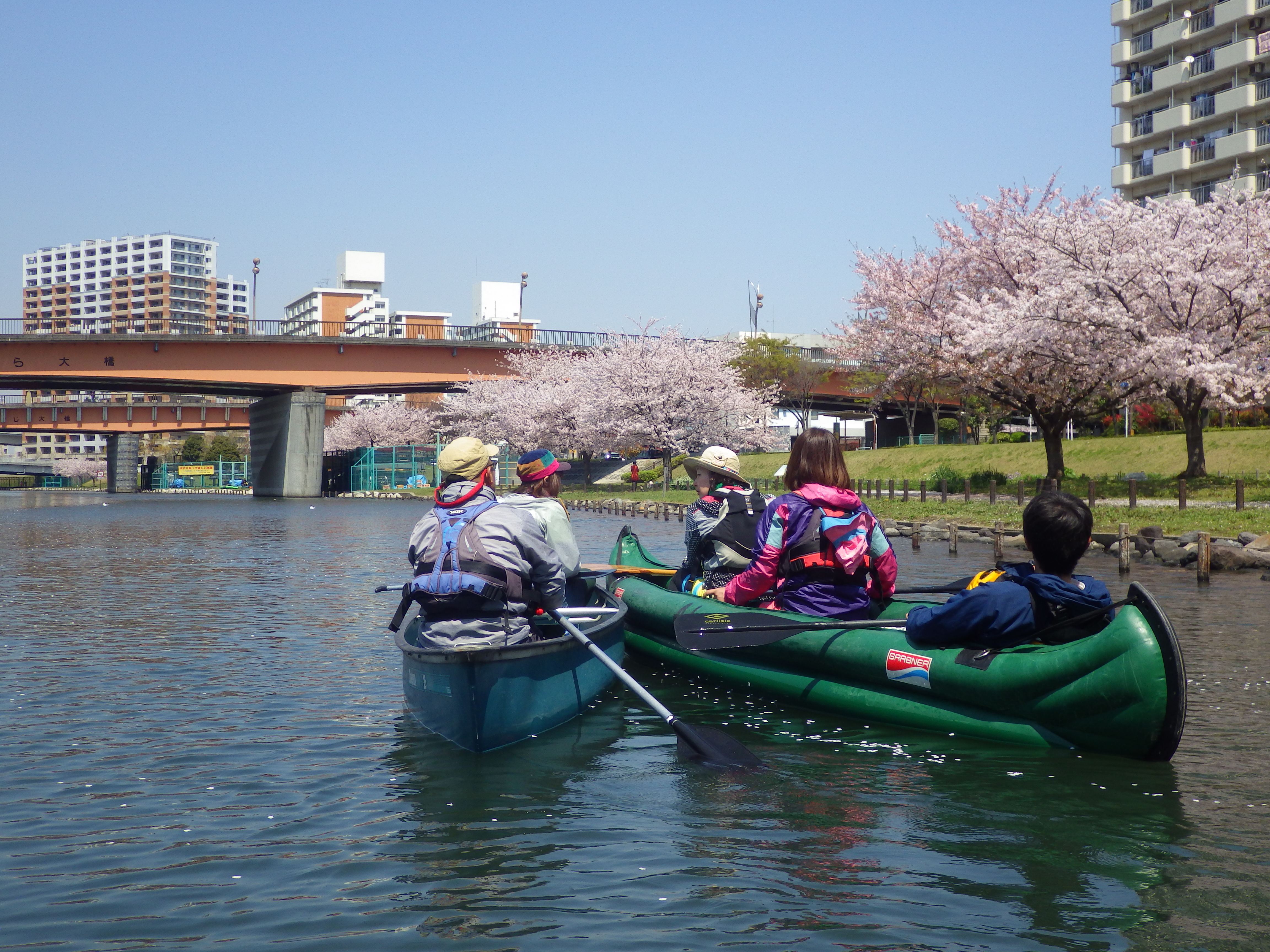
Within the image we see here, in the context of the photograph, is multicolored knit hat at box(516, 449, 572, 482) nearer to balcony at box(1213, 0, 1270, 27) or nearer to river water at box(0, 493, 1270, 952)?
river water at box(0, 493, 1270, 952)

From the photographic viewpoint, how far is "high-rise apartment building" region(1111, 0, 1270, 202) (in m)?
51.8

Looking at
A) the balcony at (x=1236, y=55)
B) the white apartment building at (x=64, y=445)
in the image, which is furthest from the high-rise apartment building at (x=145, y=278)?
the balcony at (x=1236, y=55)

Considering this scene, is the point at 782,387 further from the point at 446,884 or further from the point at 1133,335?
the point at 446,884

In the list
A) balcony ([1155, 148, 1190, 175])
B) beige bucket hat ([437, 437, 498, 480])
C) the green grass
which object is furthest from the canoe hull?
balcony ([1155, 148, 1190, 175])

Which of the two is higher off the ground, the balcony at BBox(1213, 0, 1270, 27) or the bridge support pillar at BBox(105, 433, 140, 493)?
the balcony at BBox(1213, 0, 1270, 27)

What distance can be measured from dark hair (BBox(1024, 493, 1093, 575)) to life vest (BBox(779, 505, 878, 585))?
4.34 feet

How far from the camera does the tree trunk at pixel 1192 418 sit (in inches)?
975

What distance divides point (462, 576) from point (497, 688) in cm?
65

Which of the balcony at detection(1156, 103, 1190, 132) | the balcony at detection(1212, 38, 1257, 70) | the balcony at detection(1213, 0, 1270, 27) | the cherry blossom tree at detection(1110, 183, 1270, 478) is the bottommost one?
the cherry blossom tree at detection(1110, 183, 1270, 478)

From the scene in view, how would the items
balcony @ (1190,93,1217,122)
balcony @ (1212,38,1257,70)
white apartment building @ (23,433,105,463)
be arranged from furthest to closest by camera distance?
white apartment building @ (23,433,105,463) < balcony @ (1190,93,1217,122) < balcony @ (1212,38,1257,70)

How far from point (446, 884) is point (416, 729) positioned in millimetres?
2613

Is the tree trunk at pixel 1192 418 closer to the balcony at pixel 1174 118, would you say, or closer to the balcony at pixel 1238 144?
the balcony at pixel 1238 144

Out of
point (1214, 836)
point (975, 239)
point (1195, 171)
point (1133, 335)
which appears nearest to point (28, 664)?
point (1214, 836)

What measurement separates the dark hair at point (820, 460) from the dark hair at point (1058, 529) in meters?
1.30
